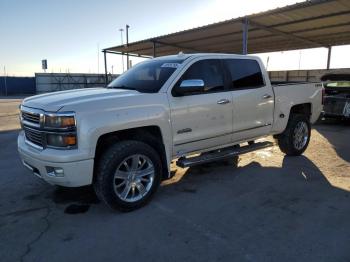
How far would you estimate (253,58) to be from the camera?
19.8 feet

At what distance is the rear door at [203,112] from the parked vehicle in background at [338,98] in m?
6.51

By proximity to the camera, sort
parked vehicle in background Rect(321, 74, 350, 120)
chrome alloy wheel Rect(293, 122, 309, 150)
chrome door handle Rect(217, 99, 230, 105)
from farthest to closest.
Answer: parked vehicle in background Rect(321, 74, 350, 120) → chrome alloy wheel Rect(293, 122, 309, 150) → chrome door handle Rect(217, 99, 230, 105)

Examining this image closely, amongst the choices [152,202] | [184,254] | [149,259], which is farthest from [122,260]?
[152,202]

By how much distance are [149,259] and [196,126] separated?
2195mm

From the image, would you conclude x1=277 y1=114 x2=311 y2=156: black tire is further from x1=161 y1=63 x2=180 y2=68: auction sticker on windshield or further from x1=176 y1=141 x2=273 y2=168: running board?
x1=161 y1=63 x2=180 y2=68: auction sticker on windshield

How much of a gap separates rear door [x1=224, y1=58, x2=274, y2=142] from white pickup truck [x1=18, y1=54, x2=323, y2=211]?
2 centimetres

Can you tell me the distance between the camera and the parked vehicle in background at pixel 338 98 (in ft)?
34.8

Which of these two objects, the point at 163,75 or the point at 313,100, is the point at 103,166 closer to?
Answer: the point at 163,75

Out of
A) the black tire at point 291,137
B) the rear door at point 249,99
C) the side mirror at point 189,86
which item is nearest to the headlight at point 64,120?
the side mirror at point 189,86

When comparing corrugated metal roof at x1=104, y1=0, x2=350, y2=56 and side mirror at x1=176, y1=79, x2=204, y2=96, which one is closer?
side mirror at x1=176, y1=79, x2=204, y2=96

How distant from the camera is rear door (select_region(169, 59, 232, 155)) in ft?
15.3

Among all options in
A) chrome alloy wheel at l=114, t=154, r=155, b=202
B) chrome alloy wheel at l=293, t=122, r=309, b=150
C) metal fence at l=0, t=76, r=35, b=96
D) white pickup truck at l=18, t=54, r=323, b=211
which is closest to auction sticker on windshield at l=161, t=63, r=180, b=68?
white pickup truck at l=18, t=54, r=323, b=211

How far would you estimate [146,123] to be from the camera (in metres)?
4.27

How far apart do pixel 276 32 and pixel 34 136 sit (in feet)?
47.8
